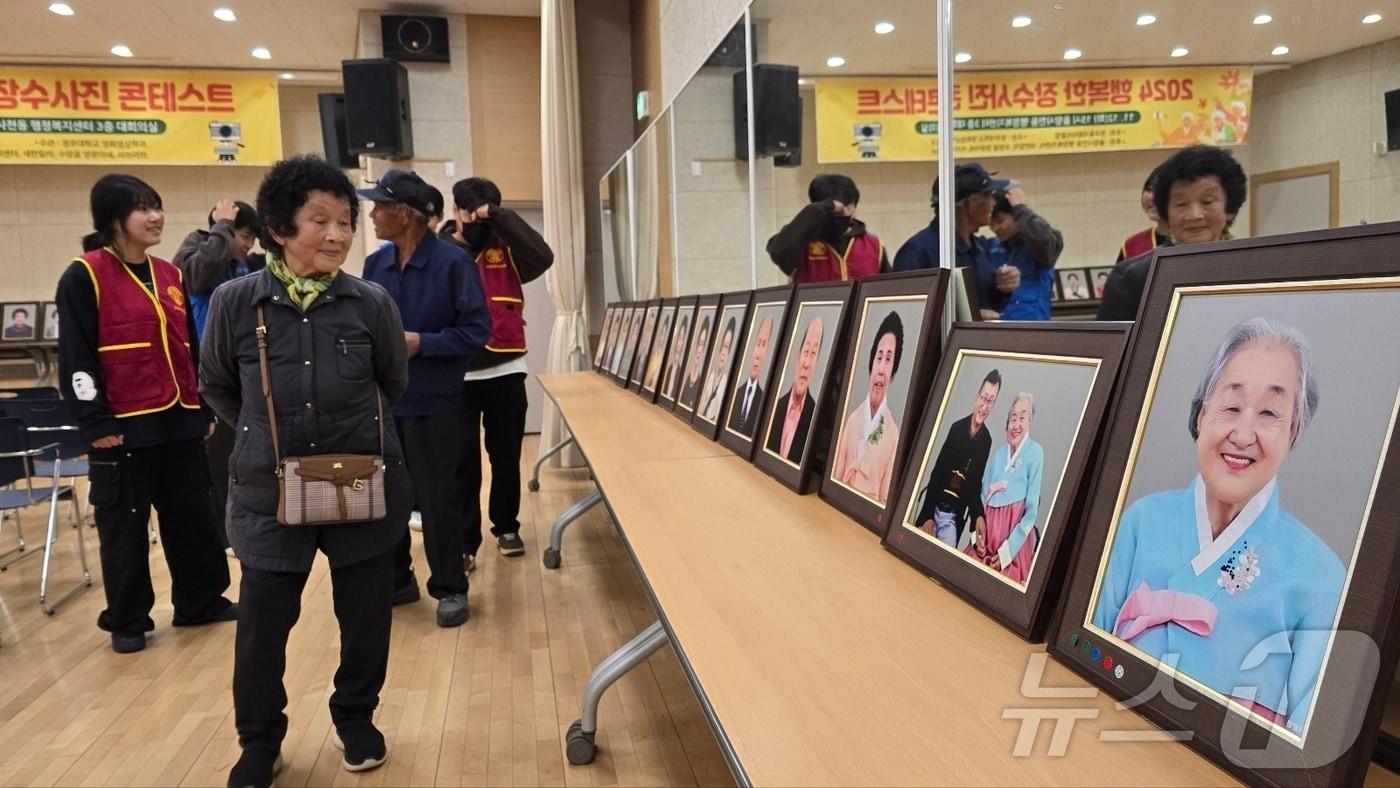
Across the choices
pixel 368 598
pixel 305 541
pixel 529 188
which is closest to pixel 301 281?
pixel 305 541

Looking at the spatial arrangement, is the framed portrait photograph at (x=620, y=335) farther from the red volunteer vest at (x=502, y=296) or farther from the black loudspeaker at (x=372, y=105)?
the black loudspeaker at (x=372, y=105)

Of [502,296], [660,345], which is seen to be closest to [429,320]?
[502,296]

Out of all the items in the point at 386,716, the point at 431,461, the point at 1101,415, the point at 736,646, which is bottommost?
the point at 386,716

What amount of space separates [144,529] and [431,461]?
992 mm

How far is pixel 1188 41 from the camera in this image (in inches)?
39.3

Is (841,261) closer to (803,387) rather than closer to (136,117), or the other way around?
(803,387)

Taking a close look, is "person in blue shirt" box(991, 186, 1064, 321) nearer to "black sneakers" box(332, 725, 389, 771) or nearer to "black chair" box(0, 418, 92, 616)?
"black sneakers" box(332, 725, 389, 771)

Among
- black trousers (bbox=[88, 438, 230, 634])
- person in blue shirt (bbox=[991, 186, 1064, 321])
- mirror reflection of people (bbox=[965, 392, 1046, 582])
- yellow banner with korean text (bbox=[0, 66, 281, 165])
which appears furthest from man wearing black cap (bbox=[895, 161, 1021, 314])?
yellow banner with korean text (bbox=[0, 66, 281, 165])

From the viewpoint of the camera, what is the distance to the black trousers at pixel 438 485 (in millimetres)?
2820

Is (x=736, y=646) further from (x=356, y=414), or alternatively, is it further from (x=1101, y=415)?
(x=356, y=414)

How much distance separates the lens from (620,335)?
15.6 feet

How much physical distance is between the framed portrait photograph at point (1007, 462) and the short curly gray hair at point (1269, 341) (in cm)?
14

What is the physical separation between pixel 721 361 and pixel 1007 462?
1483 millimetres

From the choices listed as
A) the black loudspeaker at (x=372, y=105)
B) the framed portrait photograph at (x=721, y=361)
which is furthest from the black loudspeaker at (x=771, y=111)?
the black loudspeaker at (x=372, y=105)
